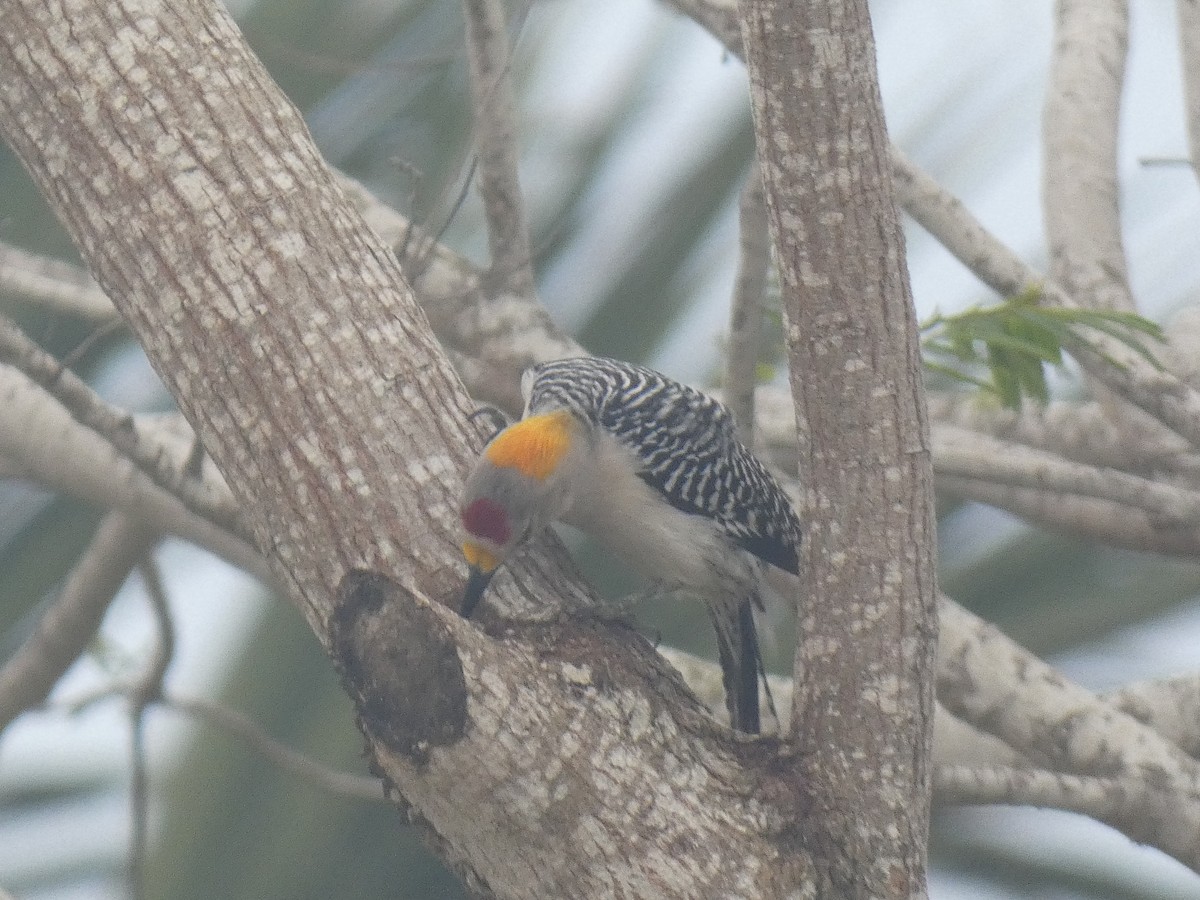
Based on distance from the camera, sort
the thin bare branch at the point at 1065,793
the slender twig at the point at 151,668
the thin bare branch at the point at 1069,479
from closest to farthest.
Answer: the thin bare branch at the point at 1065,793 → the thin bare branch at the point at 1069,479 → the slender twig at the point at 151,668

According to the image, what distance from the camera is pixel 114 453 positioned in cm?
489

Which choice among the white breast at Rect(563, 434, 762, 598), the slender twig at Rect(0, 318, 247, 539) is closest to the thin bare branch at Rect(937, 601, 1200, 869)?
the white breast at Rect(563, 434, 762, 598)

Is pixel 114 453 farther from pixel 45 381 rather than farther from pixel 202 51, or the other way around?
pixel 202 51

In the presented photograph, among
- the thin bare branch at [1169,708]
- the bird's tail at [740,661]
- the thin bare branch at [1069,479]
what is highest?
the thin bare branch at [1069,479]

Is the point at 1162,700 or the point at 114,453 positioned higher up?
the point at 1162,700

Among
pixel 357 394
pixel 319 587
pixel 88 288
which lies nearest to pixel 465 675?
pixel 319 587

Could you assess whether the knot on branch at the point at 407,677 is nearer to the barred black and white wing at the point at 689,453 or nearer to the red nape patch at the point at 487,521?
the red nape patch at the point at 487,521

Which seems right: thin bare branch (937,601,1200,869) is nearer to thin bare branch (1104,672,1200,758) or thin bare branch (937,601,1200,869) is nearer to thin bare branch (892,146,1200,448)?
thin bare branch (1104,672,1200,758)

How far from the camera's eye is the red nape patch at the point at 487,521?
295 cm

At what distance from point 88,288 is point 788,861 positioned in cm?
376

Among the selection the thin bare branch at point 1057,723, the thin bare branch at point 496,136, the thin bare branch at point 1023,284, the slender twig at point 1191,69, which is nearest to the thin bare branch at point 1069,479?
the thin bare branch at point 1023,284

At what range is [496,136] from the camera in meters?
4.61

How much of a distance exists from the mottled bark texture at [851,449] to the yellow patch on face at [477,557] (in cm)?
64

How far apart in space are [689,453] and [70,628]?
2.33 metres
